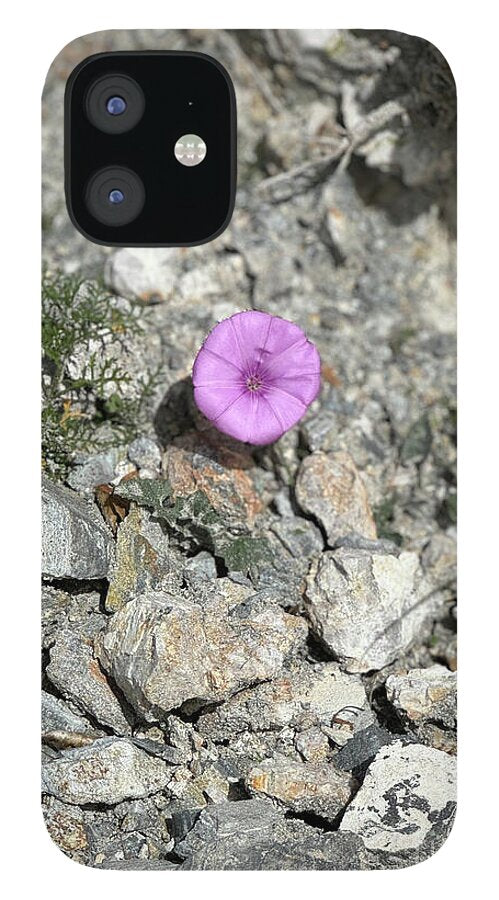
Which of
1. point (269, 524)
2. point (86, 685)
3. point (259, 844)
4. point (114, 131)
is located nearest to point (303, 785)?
point (259, 844)

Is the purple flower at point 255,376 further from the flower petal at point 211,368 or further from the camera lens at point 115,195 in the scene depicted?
the camera lens at point 115,195

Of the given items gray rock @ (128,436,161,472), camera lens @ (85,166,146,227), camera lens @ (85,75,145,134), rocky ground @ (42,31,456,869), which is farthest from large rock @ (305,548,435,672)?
camera lens @ (85,75,145,134)

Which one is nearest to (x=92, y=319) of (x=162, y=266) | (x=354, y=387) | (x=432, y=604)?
(x=162, y=266)

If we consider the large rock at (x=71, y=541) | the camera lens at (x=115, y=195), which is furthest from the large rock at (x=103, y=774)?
the camera lens at (x=115, y=195)

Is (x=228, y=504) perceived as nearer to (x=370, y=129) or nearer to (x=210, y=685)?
(x=210, y=685)

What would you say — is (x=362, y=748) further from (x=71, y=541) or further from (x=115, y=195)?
(x=115, y=195)

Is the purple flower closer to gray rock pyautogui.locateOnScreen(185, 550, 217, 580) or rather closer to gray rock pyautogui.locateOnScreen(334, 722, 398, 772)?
gray rock pyautogui.locateOnScreen(185, 550, 217, 580)
